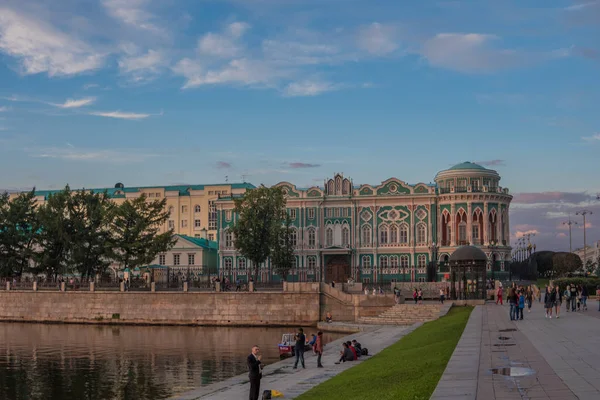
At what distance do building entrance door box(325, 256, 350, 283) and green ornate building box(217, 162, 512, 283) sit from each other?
0.05 m

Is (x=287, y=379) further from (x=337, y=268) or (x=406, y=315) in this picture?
(x=337, y=268)

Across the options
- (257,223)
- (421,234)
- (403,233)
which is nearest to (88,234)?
(257,223)

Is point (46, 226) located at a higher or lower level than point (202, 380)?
higher

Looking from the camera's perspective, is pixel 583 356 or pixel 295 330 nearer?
pixel 583 356

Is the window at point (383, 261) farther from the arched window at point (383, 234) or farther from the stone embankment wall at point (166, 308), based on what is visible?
the stone embankment wall at point (166, 308)

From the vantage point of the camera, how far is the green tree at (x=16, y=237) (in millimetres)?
79312

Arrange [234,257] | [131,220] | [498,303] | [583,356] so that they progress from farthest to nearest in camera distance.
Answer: [234,257] → [131,220] → [498,303] → [583,356]

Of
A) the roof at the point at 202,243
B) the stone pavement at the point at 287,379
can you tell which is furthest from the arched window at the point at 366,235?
the stone pavement at the point at 287,379

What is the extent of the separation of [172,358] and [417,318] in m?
18.9

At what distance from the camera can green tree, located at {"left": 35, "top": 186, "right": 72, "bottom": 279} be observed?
7731 cm

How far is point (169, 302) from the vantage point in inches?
2586

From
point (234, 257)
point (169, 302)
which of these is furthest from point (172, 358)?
point (234, 257)

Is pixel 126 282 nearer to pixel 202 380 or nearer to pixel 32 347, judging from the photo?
pixel 32 347

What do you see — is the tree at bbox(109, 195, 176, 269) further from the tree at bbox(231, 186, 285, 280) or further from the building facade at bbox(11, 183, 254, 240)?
the building facade at bbox(11, 183, 254, 240)
